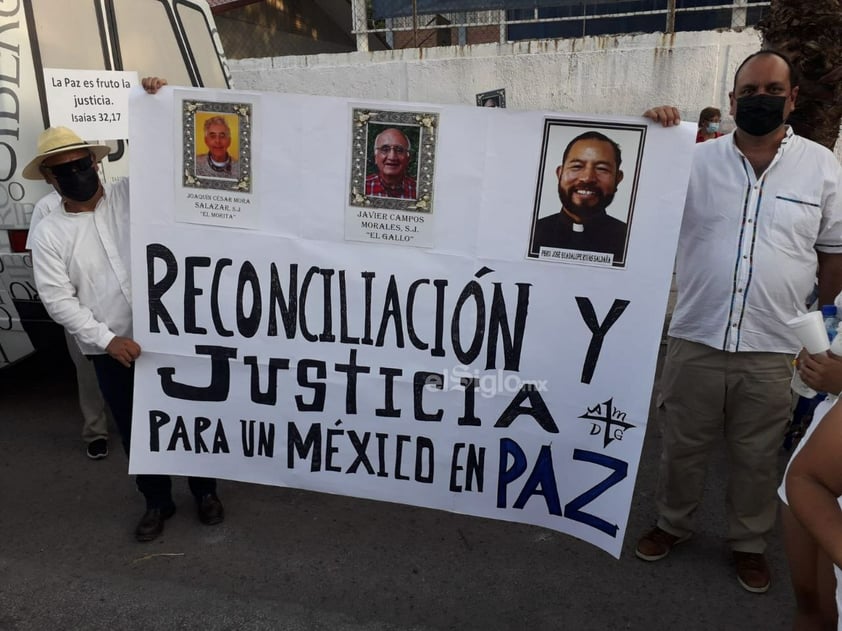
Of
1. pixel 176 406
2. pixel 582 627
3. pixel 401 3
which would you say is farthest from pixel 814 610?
pixel 401 3

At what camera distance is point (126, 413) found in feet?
9.53

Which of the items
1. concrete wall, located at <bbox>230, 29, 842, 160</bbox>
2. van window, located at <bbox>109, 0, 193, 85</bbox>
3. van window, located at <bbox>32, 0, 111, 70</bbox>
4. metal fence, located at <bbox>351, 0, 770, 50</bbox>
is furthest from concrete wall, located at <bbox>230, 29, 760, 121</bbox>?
van window, located at <bbox>32, 0, 111, 70</bbox>

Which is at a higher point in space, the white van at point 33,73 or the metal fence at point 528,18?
the metal fence at point 528,18

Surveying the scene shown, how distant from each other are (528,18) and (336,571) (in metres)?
7.33

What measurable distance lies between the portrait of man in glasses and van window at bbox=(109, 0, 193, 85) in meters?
2.73

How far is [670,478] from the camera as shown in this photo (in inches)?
109

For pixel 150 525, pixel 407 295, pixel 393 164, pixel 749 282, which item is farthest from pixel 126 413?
pixel 749 282

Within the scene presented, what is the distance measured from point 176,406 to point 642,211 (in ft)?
6.21

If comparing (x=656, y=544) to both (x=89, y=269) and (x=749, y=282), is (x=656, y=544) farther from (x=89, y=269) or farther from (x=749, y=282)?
(x=89, y=269)

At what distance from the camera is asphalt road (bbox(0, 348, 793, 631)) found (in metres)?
2.48

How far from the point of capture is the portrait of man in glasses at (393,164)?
2.33m

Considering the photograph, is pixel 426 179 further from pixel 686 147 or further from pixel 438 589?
pixel 438 589

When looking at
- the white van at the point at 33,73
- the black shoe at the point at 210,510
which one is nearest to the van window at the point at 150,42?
the white van at the point at 33,73

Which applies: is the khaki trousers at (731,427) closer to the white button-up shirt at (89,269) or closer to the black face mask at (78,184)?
the white button-up shirt at (89,269)
